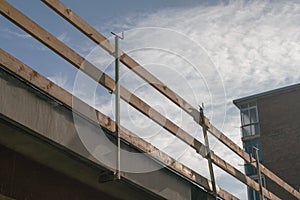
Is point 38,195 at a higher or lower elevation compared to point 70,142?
lower

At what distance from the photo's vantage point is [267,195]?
7969 mm

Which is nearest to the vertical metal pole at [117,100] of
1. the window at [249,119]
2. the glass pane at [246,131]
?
the window at [249,119]

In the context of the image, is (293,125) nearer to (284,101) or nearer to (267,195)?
(284,101)

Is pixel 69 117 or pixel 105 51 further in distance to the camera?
pixel 105 51

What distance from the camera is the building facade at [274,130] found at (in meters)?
29.1

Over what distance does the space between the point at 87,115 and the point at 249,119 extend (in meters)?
29.3

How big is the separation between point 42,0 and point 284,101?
94.9ft

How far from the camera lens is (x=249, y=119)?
108ft

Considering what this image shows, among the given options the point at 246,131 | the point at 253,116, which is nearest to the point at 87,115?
the point at 246,131

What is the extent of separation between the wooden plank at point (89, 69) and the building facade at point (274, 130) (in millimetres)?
23163

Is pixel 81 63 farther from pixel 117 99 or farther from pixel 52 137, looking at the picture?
pixel 52 137

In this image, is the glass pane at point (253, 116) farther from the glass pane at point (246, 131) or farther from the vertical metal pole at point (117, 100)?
the vertical metal pole at point (117, 100)

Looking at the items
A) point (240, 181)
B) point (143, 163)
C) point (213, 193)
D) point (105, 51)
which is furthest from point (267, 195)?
point (105, 51)

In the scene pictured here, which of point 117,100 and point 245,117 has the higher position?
point 245,117
